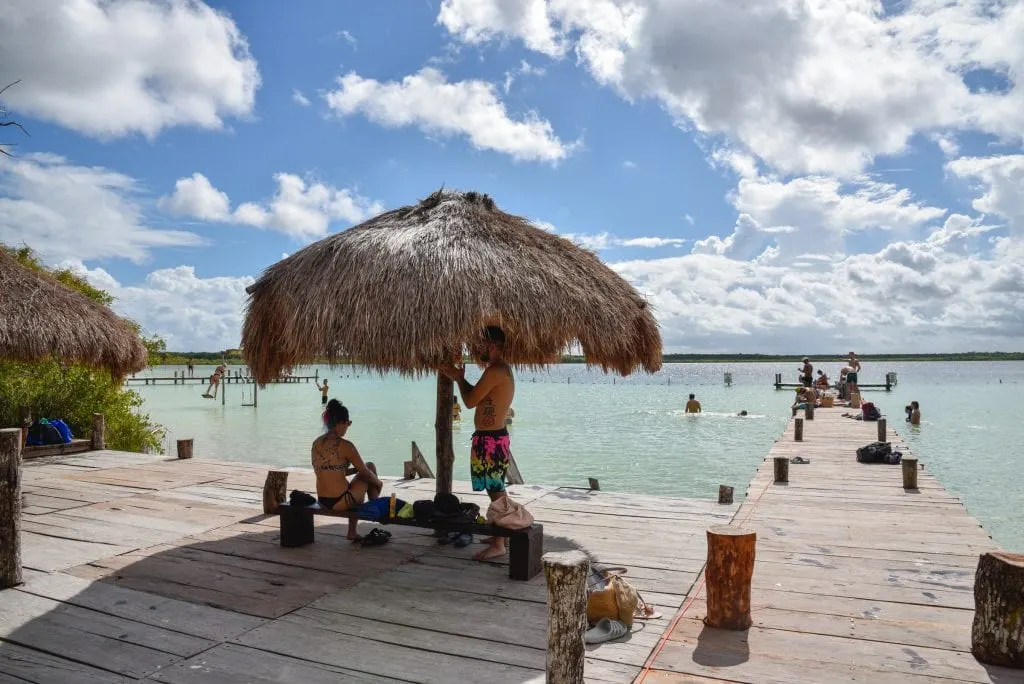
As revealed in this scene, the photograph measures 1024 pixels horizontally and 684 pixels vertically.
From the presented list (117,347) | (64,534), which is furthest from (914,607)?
(117,347)

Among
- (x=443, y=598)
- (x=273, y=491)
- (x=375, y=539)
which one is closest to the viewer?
(x=443, y=598)

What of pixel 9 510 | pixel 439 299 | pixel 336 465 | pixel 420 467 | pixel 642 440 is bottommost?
pixel 642 440

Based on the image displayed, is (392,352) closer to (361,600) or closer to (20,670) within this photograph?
(361,600)

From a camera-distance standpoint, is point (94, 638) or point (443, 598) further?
point (443, 598)

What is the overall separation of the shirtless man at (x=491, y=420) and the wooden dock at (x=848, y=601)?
5.44 feet

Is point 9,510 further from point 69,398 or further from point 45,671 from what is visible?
point 69,398

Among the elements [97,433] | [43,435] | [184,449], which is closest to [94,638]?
[184,449]

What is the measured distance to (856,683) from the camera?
332 centimetres

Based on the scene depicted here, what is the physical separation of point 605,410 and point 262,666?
38.6 m

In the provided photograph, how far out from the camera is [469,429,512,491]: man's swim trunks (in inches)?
207

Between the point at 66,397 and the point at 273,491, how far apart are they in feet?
29.9

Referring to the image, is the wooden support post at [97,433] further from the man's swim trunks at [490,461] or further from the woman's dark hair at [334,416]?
the man's swim trunks at [490,461]

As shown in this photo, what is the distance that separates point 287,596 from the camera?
447 cm

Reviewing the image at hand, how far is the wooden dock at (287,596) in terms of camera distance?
137 inches
